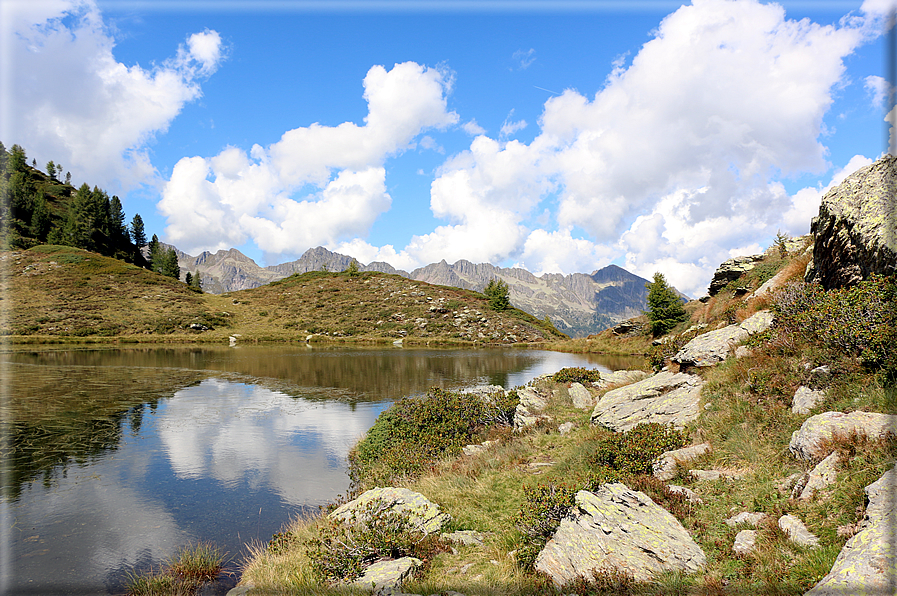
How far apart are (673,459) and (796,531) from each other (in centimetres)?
448

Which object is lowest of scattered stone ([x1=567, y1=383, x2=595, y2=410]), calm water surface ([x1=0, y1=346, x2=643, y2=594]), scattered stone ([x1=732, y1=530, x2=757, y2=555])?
calm water surface ([x1=0, y1=346, x2=643, y2=594])

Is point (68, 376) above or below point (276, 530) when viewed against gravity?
above

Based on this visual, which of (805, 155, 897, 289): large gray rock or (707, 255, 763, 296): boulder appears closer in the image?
(805, 155, 897, 289): large gray rock

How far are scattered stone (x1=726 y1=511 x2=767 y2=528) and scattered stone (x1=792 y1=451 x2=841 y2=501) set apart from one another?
750 mm

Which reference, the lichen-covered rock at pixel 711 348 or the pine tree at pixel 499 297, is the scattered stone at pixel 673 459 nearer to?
the lichen-covered rock at pixel 711 348

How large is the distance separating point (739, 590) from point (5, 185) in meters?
169

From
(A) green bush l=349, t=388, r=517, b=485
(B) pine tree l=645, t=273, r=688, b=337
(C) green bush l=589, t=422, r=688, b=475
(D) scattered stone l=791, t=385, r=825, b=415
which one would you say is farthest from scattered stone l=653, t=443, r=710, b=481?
(B) pine tree l=645, t=273, r=688, b=337

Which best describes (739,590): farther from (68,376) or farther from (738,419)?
(68,376)

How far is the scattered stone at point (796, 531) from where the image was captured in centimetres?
600

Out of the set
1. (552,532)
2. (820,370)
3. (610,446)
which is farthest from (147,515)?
(820,370)

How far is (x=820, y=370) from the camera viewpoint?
10.5 m

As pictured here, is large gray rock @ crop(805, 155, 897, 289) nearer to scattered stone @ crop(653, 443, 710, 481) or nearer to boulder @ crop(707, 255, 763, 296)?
scattered stone @ crop(653, 443, 710, 481)

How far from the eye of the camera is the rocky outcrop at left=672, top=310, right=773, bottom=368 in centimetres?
1561

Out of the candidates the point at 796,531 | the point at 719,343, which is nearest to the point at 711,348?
the point at 719,343
